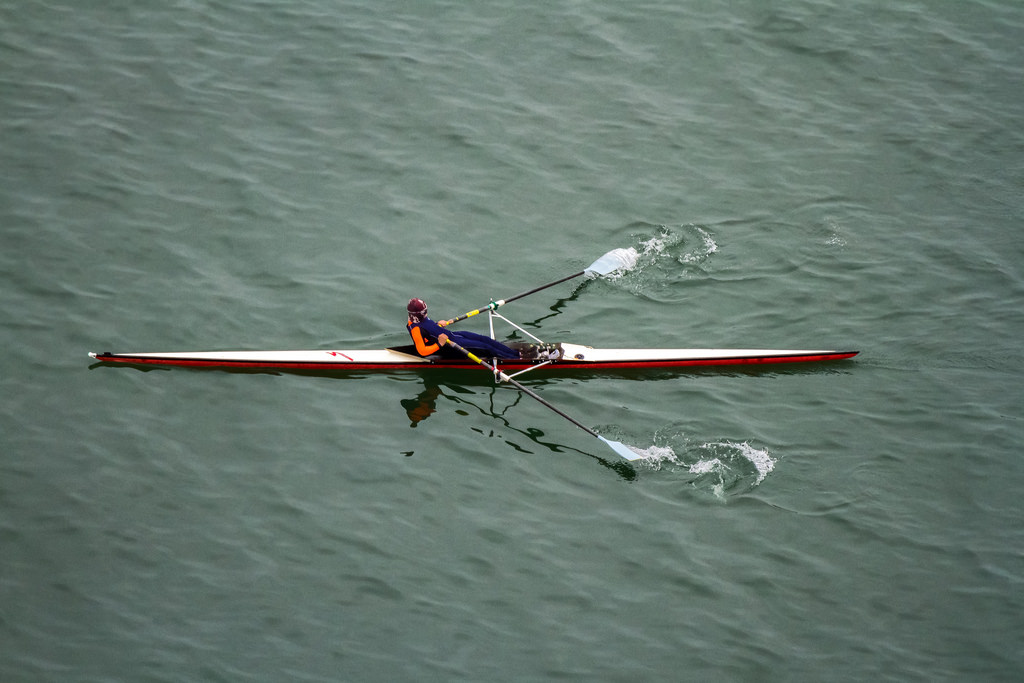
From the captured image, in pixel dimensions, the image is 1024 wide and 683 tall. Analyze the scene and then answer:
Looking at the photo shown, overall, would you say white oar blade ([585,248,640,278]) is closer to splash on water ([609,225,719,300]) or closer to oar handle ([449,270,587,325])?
splash on water ([609,225,719,300])

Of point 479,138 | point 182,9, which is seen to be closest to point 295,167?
point 479,138

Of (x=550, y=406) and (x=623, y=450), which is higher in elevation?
(x=550, y=406)

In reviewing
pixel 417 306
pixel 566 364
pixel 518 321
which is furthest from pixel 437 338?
pixel 566 364

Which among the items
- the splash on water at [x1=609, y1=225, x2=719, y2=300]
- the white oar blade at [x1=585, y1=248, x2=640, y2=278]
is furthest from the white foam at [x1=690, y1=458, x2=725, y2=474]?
the white oar blade at [x1=585, y1=248, x2=640, y2=278]

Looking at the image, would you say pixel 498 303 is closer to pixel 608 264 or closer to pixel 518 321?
pixel 518 321

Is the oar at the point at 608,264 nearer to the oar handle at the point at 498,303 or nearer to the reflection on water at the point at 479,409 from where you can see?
the oar handle at the point at 498,303

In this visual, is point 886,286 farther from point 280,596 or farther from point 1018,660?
point 280,596
